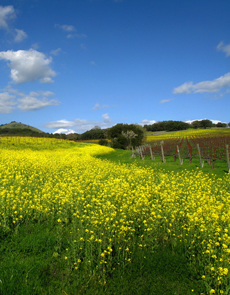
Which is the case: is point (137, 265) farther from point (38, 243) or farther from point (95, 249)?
point (38, 243)

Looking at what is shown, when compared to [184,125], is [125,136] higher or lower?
lower

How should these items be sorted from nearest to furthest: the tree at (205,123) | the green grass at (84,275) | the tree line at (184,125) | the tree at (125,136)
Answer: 1. the green grass at (84,275)
2. the tree at (125,136)
3. the tree at (205,123)
4. the tree line at (184,125)

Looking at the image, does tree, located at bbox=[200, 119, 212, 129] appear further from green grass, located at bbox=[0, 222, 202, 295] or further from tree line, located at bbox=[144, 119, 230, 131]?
green grass, located at bbox=[0, 222, 202, 295]

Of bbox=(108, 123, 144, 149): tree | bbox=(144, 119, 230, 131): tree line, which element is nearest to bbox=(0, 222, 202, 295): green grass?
bbox=(108, 123, 144, 149): tree

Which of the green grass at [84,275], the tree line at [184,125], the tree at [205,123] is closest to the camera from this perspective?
the green grass at [84,275]

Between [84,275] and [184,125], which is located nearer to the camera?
[84,275]

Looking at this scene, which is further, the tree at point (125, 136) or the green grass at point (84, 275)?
the tree at point (125, 136)

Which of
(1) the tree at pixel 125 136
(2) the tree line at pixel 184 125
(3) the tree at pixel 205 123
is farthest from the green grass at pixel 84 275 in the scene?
(3) the tree at pixel 205 123

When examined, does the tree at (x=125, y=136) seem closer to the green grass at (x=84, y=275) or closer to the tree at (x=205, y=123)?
the tree at (x=205, y=123)

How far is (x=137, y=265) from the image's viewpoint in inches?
167

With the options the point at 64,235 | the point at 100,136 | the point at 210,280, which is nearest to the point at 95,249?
the point at 64,235

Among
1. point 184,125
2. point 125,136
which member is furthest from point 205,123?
point 125,136

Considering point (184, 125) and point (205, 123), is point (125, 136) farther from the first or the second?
point (205, 123)

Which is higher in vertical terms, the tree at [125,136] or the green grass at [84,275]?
the tree at [125,136]
